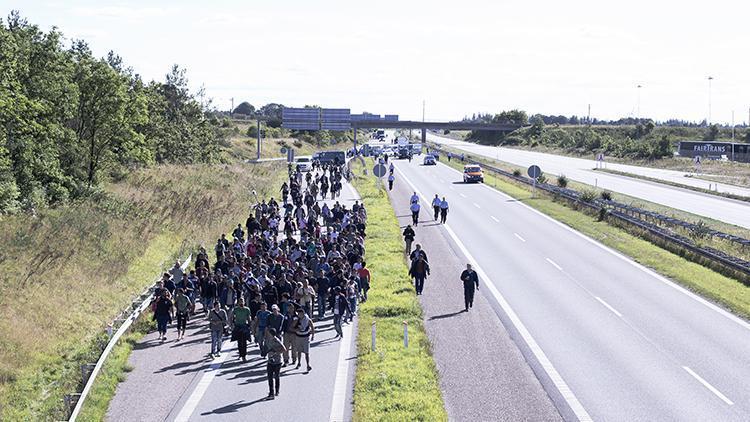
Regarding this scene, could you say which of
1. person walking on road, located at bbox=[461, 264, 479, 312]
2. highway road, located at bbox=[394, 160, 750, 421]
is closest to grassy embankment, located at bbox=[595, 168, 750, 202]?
highway road, located at bbox=[394, 160, 750, 421]

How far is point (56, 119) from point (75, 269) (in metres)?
12.6

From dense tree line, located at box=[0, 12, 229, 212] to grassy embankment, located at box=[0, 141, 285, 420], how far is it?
4.53 feet

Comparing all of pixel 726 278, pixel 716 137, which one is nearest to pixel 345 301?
pixel 726 278

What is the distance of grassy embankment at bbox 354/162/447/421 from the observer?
14.0 meters

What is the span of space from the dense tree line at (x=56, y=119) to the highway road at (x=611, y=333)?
→ 16919 millimetres

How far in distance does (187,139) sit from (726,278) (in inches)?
1930

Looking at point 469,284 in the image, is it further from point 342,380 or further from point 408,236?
point 408,236

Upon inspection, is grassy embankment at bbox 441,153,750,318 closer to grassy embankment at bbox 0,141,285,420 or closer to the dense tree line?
grassy embankment at bbox 0,141,285,420

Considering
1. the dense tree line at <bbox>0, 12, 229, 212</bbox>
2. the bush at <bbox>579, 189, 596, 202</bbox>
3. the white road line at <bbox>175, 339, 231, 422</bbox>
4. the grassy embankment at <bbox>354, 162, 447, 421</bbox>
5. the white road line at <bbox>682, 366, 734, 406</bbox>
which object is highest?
the dense tree line at <bbox>0, 12, 229, 212</bbox>

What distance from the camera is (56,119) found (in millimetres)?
34750

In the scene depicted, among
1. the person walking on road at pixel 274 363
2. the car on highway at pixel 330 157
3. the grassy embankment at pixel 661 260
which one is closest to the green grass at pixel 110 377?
the person walking on road at pixel 274 363

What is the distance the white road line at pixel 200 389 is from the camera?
47.2ft

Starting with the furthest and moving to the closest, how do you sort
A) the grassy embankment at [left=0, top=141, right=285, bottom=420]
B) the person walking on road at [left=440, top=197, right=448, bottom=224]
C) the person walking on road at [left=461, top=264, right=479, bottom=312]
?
1. the person walking on road at [left=440, top=197, right=448, bottom=224]
2. the person walking on road at [left=461, top=264, right=479, bottom=312]
3. the grassy embankment at [left=0, top=141, right=285, bottom=420]

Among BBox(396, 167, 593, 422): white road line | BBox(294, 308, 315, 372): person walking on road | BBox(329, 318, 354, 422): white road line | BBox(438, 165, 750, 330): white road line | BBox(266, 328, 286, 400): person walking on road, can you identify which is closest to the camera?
BBox(329, 318, 354, 422): white road line
